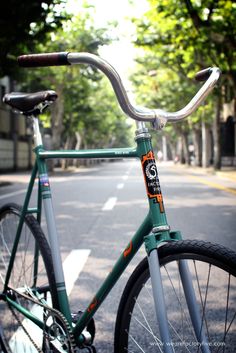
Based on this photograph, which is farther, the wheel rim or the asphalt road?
the asphalt road

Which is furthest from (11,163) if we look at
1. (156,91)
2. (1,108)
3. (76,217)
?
(76,217)

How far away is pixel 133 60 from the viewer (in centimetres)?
2978

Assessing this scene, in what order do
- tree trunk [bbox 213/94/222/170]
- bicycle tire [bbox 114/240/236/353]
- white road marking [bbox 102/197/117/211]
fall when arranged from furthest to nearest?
tree trunk [bbox 213/94/222/170] → white road marking [bbox 102/197/117/211] → bicycle tire [bbox 114/240/236/353]

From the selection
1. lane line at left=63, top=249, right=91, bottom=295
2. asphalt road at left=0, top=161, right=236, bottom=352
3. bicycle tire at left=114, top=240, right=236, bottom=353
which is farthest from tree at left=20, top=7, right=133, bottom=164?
bicycle tire at left=114, top=240, right=236, bottom=353

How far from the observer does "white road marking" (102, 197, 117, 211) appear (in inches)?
387

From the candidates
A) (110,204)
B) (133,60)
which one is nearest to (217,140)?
(133,60)

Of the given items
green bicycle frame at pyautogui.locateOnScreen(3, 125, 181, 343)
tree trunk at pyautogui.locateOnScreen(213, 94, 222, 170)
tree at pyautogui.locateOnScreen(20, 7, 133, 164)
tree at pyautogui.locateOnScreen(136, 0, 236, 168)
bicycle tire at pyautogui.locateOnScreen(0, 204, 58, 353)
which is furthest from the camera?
tree trunk at pyautogui.locateOnScreen(213, 94, 222, 170)

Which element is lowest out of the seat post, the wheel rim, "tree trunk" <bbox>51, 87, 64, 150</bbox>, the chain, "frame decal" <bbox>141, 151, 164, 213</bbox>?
the chain

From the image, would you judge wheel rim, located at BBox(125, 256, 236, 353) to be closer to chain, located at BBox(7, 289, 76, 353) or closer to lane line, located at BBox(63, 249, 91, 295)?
chain, located at BBox(7, 289, 76, 353)

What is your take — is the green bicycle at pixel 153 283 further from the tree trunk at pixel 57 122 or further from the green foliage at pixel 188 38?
the tree trunk at pixel 57 122

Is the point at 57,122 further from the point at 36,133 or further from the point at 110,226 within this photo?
the point at 36,133

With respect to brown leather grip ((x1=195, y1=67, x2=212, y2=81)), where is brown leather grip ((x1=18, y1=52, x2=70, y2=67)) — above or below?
above

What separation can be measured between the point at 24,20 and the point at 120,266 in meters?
10.2

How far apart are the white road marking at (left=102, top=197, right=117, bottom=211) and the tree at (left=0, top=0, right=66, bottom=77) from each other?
3999 mm
